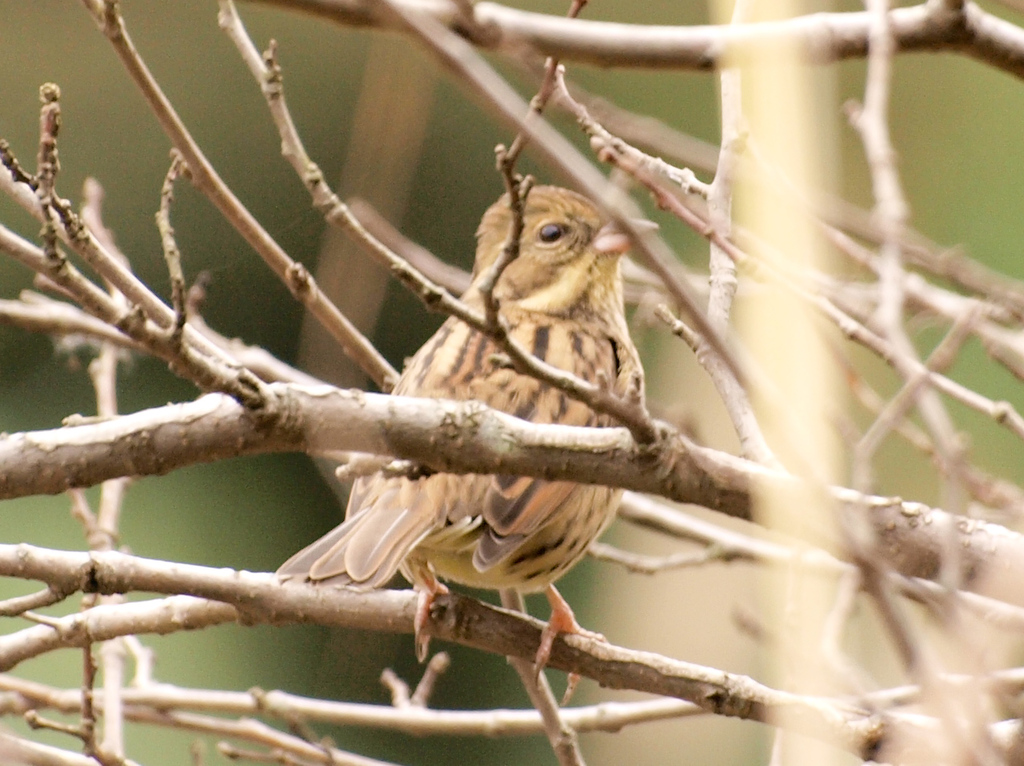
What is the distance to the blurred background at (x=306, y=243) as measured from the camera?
633 cm

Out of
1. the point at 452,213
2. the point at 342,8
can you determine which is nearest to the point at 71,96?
the point at 452,213

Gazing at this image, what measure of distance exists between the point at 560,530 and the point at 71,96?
5538mm

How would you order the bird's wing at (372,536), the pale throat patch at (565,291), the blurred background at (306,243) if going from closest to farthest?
the bird's wing at (372,536) → the pale throat patch at (565,291) → the blurred background at (306,243)

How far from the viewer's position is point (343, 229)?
2.06 metres

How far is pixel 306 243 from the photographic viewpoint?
7410 mm

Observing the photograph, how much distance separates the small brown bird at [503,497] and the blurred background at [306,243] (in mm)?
2179

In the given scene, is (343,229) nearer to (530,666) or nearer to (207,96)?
(530,666)

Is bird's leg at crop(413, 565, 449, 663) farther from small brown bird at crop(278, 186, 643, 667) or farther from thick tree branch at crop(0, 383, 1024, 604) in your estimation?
thick tree branch at crop(0, 383, 1024, 604)

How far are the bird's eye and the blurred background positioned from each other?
2.14 m

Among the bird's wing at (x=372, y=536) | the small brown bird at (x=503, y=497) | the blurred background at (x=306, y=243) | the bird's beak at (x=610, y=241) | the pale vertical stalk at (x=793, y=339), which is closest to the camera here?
the pale vertical stalk at (x=793, y=339)

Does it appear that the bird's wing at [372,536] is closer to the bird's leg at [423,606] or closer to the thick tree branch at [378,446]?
the bird's leg at [423,606]

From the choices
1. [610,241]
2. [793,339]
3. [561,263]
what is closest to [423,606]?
[793,339]

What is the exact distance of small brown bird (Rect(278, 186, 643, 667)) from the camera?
2877 mm

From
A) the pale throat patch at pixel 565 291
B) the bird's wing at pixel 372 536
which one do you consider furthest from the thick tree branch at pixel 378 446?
the pale throat patch at pixel 565 291
